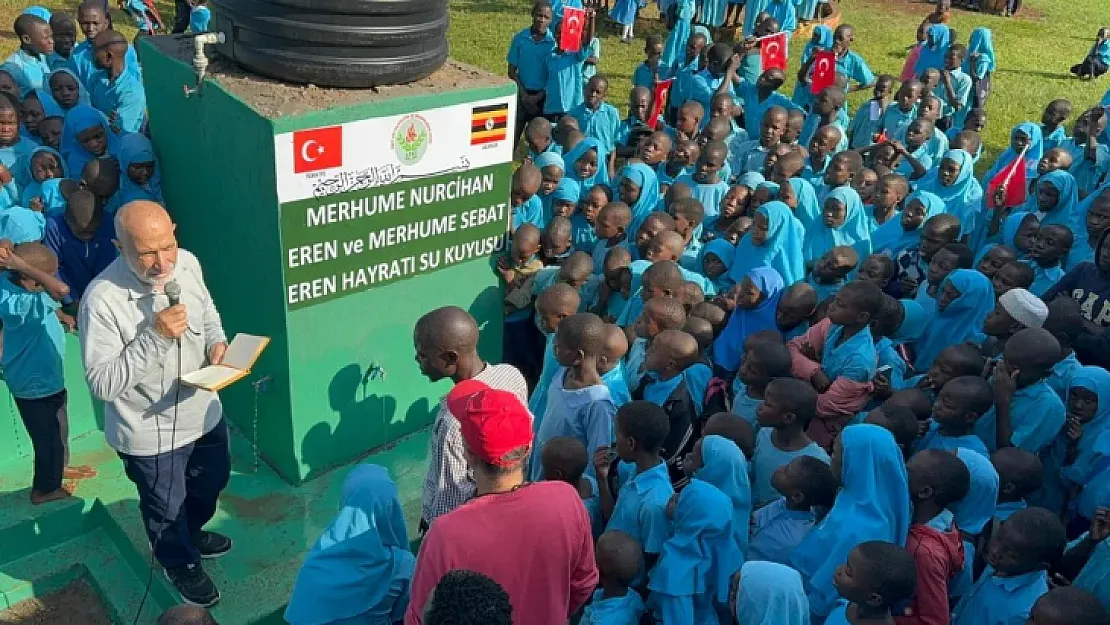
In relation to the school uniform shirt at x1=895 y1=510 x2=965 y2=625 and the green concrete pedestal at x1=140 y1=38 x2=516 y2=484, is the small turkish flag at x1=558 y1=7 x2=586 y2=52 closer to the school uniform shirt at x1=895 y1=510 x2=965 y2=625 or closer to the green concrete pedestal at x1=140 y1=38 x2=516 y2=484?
the green concrete pedestal at x1=140 y1=38 x2=516 y2=484

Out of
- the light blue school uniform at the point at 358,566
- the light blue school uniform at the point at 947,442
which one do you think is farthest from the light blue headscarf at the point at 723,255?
the light blue school uniform at the point at 358,566

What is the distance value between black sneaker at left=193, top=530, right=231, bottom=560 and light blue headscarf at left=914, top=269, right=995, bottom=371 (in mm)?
3970

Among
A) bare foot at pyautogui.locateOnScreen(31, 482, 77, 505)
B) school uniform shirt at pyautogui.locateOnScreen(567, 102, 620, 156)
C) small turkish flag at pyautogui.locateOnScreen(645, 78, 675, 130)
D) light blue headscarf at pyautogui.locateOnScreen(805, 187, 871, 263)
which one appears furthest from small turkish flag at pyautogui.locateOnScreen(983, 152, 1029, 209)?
bare foot at pyautogui.locateOnScreen(31, 482, 77, 505)

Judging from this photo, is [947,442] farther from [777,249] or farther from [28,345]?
[28,345]

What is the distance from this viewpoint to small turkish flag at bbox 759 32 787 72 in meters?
9.12

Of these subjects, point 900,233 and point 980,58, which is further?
point 980,58

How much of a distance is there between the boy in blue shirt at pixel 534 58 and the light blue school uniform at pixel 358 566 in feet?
22.8

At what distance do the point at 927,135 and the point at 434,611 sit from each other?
7039 millimetres

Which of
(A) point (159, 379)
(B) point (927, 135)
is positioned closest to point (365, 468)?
(A) point (159, 379)

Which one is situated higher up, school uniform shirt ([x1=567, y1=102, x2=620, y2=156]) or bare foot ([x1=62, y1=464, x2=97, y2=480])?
school uniform shirt ([x1=567, y1=102, x2=620, y2=156])

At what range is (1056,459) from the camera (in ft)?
15.0

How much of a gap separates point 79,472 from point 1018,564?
4252mm

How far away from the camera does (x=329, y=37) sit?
13.7ft

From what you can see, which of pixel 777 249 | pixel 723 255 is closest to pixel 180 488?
pixel 723 255
